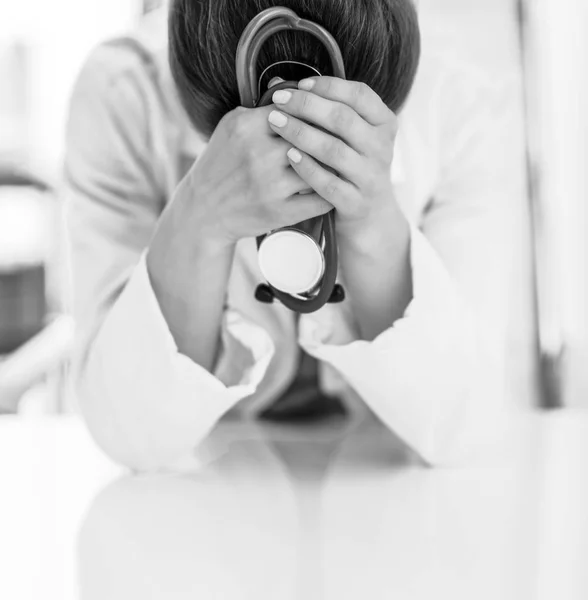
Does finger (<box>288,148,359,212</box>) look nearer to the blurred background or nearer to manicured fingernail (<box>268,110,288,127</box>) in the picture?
manicured fingernail (<box>268,110,288,127</box>)

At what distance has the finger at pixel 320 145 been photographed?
1.05 feet

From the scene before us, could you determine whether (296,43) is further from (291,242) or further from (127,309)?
(127,309)

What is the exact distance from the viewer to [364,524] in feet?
1.33

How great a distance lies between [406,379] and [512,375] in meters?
0.45

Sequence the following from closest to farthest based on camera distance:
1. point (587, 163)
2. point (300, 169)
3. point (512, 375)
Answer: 1. point (300, 169)
2. point (587, 163)
3. point (512, 375)

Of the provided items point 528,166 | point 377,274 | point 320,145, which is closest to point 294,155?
point 320,145

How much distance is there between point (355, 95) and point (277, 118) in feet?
0.14

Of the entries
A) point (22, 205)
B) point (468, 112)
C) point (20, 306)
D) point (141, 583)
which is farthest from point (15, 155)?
point (141, 583)

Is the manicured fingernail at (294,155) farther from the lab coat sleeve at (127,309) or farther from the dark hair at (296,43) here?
the lab coat sleeve at (127,309)

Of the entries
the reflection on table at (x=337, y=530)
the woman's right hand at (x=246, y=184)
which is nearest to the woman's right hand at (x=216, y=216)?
the woman's right hand at (x=246, y=184)

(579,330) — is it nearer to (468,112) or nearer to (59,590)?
(468,112)

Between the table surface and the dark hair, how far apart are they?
0.25 m

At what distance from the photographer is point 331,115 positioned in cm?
32

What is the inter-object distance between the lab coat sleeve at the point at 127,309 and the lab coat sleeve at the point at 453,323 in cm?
8
